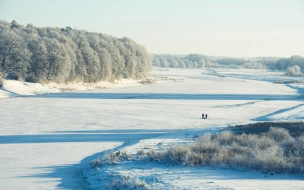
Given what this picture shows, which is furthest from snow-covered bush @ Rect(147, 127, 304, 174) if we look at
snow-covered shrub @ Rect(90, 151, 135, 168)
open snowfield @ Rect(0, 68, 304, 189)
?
snow-covered shrub @ Rect(90, 151, 135, 168)

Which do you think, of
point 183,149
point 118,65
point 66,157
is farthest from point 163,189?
point 118,65

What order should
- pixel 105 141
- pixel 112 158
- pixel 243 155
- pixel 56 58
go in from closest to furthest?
1. pixel 243 155
2. pixel 112 158
3. pixel 105 141
4. pixel 56 58

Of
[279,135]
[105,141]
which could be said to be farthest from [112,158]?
[279,135]

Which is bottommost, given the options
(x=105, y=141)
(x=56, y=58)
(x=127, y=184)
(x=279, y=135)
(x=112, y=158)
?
(x=105, y=141)

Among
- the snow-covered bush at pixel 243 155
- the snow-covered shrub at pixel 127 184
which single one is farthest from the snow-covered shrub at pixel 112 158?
the snow-covered shrub at pixel 127 184

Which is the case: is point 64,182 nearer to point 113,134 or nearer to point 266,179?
point 266,179

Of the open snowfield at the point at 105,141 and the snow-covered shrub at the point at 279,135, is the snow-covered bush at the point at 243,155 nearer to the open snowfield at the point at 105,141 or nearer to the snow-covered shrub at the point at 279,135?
the open snowfield at the point at 105,141

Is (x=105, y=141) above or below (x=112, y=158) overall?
below

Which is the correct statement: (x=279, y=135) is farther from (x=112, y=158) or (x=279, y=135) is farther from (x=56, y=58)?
(x=56, y=58)

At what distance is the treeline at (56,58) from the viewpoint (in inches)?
2259

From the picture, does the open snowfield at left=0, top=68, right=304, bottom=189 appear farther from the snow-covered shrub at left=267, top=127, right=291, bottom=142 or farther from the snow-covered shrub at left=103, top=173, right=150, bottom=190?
the snow-covered shrub at left=267, top=127, right=291, bottom=142

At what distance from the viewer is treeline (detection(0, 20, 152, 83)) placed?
57375 millimetres

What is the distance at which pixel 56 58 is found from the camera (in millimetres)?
61812

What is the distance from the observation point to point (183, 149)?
15383mm
